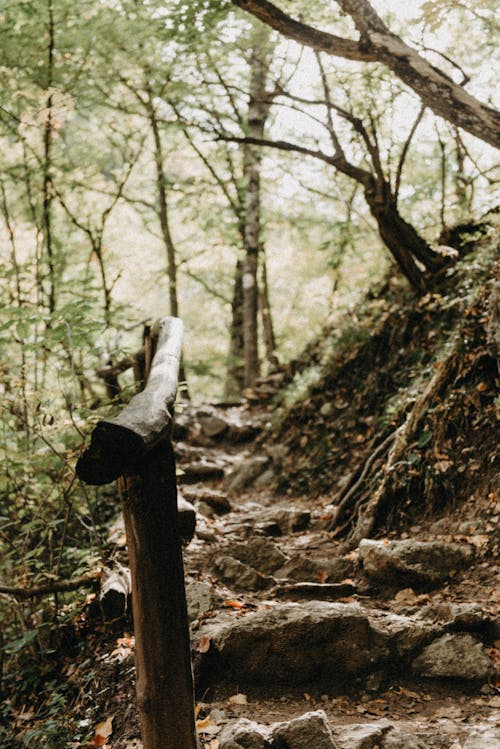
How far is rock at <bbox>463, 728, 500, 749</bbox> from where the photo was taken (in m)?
2.48

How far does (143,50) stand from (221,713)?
1104 cm

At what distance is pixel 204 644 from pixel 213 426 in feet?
22.9

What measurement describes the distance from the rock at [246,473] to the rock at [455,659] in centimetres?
516

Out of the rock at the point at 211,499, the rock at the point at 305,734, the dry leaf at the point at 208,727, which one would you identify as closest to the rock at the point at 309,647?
the dry leaf at the point at 208,727

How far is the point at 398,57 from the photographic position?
507 cm

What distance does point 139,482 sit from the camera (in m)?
2.07

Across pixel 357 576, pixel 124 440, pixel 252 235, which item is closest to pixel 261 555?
pixel 357 576

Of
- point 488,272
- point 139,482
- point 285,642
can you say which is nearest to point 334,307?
point 488,272

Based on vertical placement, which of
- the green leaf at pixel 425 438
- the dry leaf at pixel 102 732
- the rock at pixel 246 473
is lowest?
the dry leaf at pixel 102 732

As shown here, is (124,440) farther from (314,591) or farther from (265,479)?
(265,479)

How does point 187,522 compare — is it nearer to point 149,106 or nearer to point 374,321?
point 374,321

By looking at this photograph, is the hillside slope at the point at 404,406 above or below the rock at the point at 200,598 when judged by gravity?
above

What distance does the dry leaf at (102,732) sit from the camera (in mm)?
3186

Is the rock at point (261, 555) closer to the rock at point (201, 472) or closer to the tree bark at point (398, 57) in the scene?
the rock at point (201, 472)
